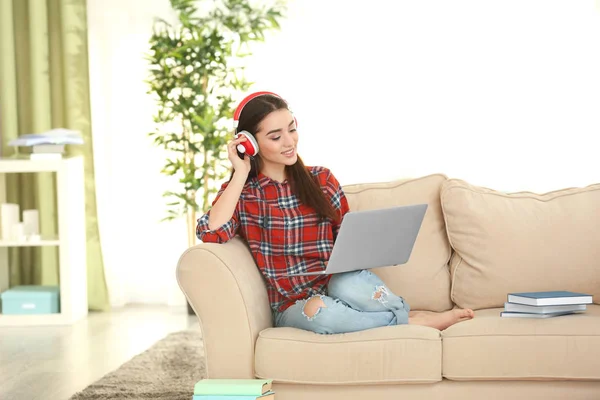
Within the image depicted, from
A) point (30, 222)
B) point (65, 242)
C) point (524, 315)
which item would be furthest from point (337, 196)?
point (30, 222)

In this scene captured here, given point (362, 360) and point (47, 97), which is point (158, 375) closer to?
point (362, 360)

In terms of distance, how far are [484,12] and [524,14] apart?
0.23 meters

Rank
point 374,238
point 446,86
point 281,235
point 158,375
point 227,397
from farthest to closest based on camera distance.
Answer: point 446,86
point 158,375
point 281,235
point 374,238
point 227,397

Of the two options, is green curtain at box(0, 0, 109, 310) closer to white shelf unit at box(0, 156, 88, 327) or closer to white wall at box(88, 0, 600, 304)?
white wall at box(88, 0, 600, 304)

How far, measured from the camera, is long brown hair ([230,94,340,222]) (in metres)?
2.92

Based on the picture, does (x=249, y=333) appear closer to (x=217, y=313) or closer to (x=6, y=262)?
(x=217, y=313)

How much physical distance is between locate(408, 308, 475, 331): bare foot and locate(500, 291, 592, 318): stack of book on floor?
5.3 inches

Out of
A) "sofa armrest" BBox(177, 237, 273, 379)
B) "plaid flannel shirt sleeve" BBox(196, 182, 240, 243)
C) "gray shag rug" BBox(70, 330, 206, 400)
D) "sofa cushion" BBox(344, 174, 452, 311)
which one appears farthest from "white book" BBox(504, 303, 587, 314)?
"gray shag rug" BBox(70, 330, 206, 400)

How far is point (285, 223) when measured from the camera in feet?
9.61

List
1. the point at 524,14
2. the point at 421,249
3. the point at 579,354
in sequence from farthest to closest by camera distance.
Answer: the point at 524,14
the point at 421,249
the point at 579,354

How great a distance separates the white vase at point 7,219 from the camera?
495cm

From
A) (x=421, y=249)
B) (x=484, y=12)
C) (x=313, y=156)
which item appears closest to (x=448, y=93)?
(x=484, y=12)

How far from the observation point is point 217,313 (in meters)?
2.65

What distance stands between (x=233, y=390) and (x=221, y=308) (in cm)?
30
